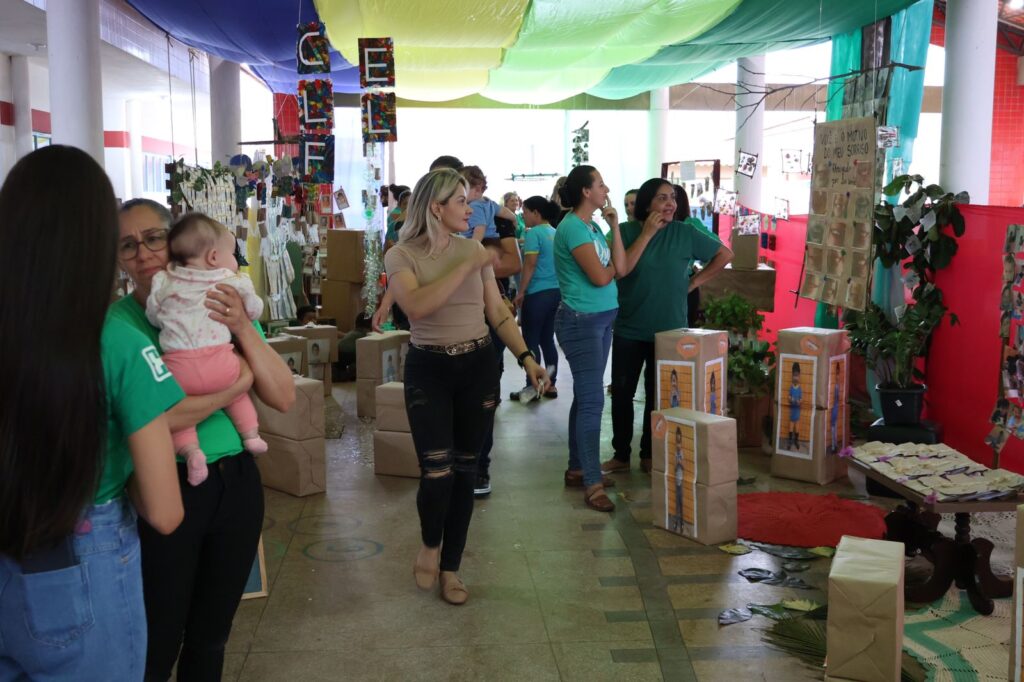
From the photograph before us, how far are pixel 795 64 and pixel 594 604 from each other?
42.6ft

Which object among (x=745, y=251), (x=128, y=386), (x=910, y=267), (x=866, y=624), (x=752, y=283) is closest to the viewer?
(x=128, y=386)

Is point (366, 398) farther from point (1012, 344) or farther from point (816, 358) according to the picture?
point (1012, 344)

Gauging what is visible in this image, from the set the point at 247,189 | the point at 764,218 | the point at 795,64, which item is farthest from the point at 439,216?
the point at 795,64

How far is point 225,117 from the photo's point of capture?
1021 cm

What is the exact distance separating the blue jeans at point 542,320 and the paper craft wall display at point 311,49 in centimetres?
214

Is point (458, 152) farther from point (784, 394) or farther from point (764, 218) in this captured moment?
point (784, 394)

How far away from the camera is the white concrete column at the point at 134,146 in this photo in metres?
17.0

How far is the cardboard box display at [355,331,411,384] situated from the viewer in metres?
6.34

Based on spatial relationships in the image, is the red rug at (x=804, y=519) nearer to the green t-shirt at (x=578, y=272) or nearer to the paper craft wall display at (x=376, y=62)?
the green t-shirt at (x=578, y=272)

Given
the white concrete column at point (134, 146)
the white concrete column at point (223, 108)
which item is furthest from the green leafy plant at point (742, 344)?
the white concrete column at point (134, 146)

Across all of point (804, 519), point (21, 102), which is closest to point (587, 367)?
point (804, 519)

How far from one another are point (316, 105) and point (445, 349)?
3814 millimetres

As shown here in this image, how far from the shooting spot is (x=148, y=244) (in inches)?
80.8

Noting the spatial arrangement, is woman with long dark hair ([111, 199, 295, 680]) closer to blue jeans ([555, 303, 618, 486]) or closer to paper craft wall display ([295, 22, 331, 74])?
blue jeans ([555, 303, 618, 486])
